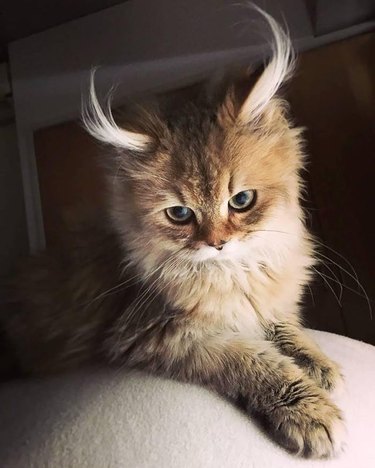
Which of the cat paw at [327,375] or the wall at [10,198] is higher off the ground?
the wall at [10,198]

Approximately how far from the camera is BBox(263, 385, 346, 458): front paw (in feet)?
2.79

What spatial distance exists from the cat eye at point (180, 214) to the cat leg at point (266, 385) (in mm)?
197

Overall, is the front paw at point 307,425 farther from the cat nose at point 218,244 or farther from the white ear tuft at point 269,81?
the white ear tuft at point 269,81

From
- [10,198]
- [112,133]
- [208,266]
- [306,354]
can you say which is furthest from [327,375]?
[10,198]

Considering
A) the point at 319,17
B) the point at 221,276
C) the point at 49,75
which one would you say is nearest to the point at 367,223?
the point at 319,17

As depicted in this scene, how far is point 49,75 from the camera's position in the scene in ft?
5.52

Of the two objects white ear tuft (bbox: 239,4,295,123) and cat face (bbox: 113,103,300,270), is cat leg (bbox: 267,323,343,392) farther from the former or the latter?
white ear tuft (bbox: 239,4,295,123)

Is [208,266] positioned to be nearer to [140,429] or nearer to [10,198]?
[140,429]

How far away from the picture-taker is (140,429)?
0.83 m

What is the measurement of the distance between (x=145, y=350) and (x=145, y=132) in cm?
35

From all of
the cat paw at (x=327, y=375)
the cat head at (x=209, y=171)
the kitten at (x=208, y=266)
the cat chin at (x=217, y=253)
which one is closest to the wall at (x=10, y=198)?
the kitten at (x=208, y=266)

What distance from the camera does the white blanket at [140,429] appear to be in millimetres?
796

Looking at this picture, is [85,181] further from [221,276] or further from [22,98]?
[221,276]

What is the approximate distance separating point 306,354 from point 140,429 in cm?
35
